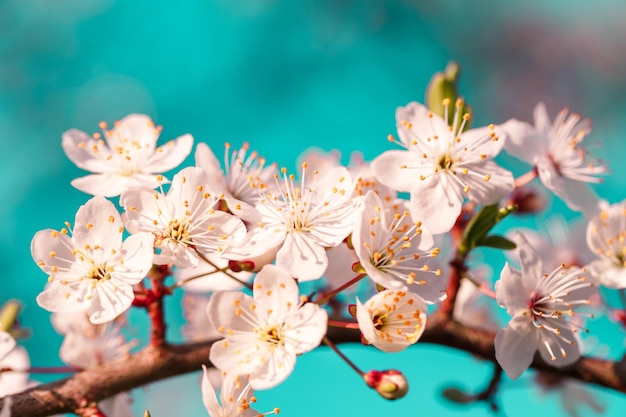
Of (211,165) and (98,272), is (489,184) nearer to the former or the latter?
(211,165)

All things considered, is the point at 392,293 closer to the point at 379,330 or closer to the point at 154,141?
the point at 379,330

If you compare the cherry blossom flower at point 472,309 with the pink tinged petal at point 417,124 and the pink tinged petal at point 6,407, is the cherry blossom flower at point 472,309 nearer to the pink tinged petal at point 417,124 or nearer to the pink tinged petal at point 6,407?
the pink tinged petal at point 417,124

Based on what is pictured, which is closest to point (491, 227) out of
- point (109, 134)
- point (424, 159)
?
point (424, 159)

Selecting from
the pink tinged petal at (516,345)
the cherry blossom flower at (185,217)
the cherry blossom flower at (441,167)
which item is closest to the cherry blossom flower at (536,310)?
the pink tinged petal at (516,345)

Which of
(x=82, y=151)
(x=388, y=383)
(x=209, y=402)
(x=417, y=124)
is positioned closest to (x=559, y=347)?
(x=388, y=383)

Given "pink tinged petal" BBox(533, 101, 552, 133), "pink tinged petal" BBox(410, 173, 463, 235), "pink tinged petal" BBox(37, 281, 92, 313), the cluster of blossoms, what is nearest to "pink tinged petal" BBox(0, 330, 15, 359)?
the cluster of blossoms

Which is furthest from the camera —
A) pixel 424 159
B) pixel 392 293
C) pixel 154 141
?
pixel 154 141
